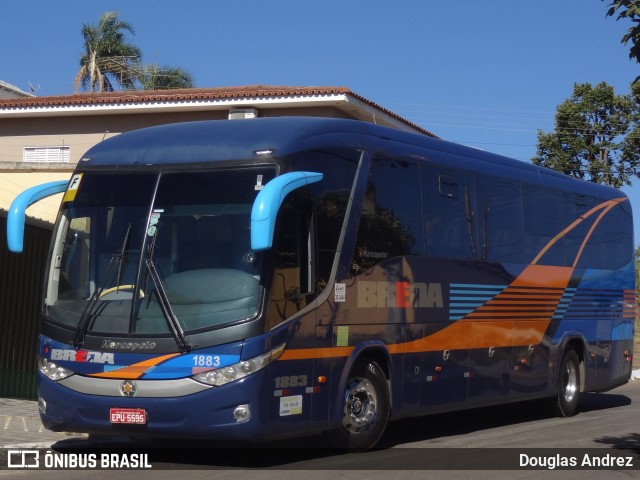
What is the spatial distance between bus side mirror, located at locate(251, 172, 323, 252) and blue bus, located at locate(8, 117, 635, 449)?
19 mm

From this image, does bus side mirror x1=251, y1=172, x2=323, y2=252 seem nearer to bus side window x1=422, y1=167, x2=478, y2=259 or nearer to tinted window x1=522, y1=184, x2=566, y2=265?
bus side window x1=422, y1=167, x2=478, y2=259

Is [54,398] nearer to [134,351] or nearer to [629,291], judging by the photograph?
[134,351]

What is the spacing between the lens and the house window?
24.5 m

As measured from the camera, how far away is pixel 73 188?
A: 11.0 m

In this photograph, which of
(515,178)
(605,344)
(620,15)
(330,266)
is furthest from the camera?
(605,344)

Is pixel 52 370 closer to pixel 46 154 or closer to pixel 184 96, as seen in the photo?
pixel 184 96

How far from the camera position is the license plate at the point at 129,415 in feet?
31.9

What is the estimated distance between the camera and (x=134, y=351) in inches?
386

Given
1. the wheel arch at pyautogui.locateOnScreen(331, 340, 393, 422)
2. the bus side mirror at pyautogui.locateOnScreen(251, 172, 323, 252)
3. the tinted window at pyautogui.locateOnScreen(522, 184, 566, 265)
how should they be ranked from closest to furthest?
the bus side mirror at pyautogui.locateOnScreen(251, 172, 323, 252)
the wheel arch at pyautogui.locateOnScreen(331, 340, 393, 422)
the tinted window at pyautogui.locateOnScreen(522, 184, 566, 265)

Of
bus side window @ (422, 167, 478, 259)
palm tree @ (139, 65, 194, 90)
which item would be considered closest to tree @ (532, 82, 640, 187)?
palm tree @ (139, 65, 194, 90)

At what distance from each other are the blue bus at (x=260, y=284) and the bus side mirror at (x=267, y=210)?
19 mm

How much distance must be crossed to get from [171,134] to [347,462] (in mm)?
3934

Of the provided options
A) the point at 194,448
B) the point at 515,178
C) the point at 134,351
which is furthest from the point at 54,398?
the point at 515,178

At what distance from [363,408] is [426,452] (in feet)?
2.97
